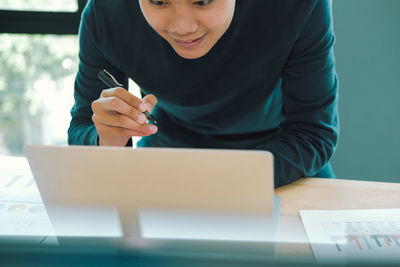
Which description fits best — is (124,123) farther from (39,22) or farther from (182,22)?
(39,22)

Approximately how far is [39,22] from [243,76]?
4.61 ft

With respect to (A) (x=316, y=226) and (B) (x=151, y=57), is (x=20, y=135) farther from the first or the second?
(A) (x=316, y=226)

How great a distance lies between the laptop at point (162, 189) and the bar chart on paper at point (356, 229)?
0.58 feet

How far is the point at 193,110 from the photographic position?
108 cm

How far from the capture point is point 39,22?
1999 mm

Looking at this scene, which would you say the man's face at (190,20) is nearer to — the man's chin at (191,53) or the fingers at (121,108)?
the man's chin at (191,53)

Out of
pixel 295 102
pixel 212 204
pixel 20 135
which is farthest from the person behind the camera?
pixel 20 135

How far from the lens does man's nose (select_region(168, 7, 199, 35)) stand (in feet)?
2.57

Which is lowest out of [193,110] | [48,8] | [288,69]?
[193,110]

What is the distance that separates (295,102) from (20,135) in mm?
2253

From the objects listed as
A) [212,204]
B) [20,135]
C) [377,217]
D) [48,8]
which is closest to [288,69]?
[377,217]

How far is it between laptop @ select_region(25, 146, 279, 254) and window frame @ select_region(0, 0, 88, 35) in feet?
5.23

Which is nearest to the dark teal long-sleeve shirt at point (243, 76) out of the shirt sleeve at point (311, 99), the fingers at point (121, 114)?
the shirt sleeve at point (311, 99)

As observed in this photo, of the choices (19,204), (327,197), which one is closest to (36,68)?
(19,204)
